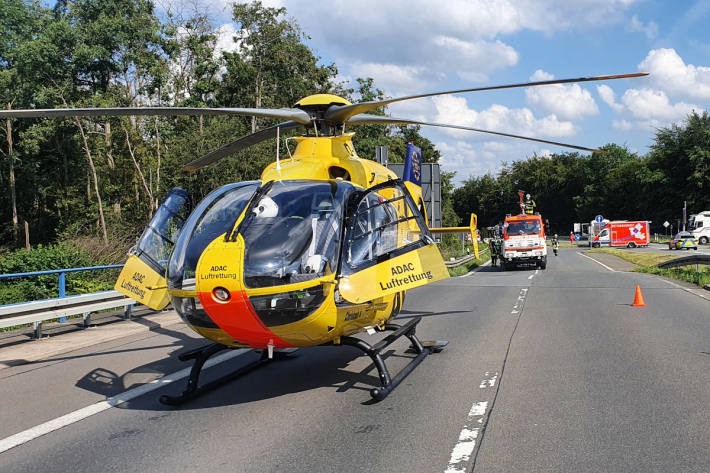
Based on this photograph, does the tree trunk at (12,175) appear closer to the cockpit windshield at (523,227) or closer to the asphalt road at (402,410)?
the cockpit windshield at (523,227)

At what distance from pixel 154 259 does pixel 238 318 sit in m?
1.78

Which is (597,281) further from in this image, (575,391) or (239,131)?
(239,131)

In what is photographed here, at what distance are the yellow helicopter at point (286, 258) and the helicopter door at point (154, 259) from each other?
11 mm

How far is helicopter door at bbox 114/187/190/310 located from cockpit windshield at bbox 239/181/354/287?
1.42m

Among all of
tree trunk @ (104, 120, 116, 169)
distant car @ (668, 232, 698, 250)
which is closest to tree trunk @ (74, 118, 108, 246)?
tree trunk @ (104, 120, 116, 169)

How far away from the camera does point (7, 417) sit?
544 centimetres

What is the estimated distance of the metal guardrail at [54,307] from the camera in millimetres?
8844

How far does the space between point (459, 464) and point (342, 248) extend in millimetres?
2261

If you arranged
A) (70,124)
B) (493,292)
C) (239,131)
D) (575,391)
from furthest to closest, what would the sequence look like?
(239,131) → (70,124) → (493,292) → (575,391)

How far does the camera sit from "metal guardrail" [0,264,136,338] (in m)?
8.84

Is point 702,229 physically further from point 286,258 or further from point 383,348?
point 286,258

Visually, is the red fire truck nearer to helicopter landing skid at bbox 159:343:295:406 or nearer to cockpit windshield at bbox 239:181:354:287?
helicopter landing skid at bbox 159:343:295:406

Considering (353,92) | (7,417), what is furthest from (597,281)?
(353,92)

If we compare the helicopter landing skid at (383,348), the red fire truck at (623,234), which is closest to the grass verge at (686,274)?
the helicopter landing skid at (383,348)
